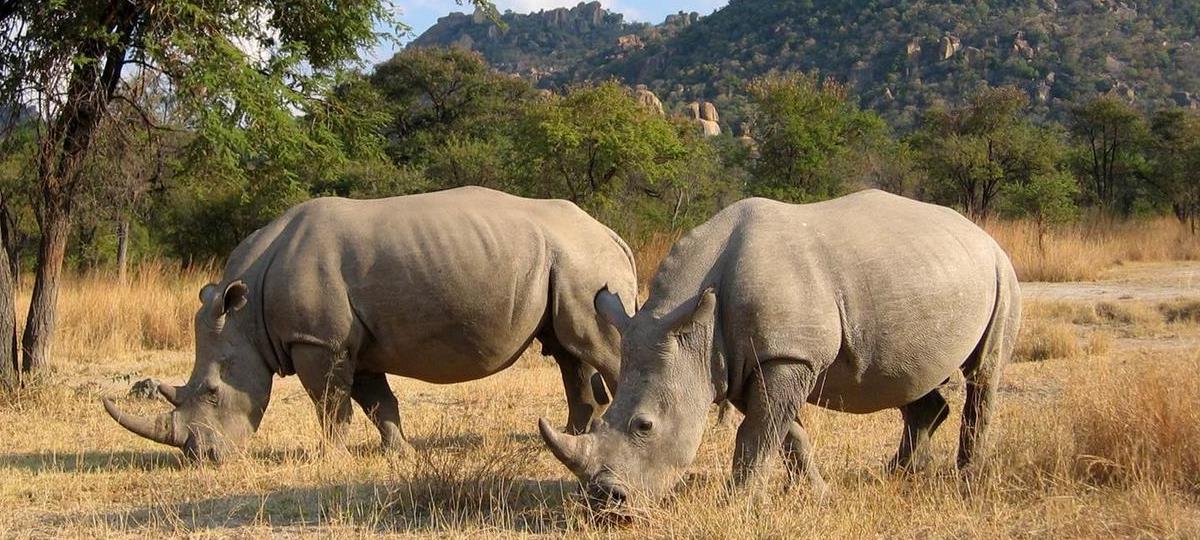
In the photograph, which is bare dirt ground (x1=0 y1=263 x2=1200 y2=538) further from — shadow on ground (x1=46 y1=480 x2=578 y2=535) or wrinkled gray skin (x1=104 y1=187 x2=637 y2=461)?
wrinkled gray skin (x1=104 y1=187 x2=637 y2=461)

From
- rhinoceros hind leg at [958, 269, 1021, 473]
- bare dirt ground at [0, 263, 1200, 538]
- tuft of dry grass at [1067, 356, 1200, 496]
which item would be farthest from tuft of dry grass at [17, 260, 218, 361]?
tuft of dry grass at [1067, 356, 1200, 496]

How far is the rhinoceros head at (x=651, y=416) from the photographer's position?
187 inches

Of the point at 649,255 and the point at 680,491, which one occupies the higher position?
the point at 680,491

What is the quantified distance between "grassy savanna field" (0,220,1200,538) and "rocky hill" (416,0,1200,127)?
57.8 meters

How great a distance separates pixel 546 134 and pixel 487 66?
24.5 m

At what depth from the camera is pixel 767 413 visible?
493 centimetres

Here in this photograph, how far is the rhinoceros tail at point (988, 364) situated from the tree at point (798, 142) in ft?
64.4

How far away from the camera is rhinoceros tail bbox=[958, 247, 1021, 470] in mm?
5695

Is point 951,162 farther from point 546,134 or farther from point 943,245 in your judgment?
point 943,245

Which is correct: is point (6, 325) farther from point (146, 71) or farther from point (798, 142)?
point (798, 142)

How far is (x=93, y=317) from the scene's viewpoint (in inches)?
538

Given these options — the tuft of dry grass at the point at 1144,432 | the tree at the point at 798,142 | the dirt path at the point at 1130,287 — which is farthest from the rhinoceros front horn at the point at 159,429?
the tree at the point at 798,142

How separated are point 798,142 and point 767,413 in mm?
21924

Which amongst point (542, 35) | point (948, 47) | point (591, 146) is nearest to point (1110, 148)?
point (591, 146)
